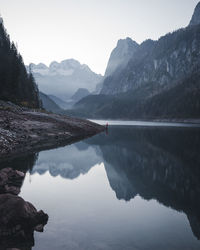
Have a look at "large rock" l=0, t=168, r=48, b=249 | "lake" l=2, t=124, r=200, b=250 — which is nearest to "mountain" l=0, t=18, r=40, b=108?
"lake" l=2, t=124, r=200, b=250

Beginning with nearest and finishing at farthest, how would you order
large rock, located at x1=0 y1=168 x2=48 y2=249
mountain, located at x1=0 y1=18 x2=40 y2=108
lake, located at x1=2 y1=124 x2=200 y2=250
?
1. large rock, located at x1=0 y1=168 x2=48 y2=249
2. lake, located at x1=2 y1=124 x2=200 y2=250
3. mountain, located at x1=0 y1=18 x2=40 y2=108

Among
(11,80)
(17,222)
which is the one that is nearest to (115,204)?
(17,222)

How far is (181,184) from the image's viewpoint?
18000 millimetres

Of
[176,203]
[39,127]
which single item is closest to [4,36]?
[39,127]

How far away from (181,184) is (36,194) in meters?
11.0

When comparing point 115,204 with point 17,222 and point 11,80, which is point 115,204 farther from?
point 11,80

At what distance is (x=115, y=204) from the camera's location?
13.7m

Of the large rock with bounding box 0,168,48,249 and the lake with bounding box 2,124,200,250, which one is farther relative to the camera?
the lake with bounding box 2,124,200,250

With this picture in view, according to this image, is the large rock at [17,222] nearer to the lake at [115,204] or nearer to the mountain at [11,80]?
the lake at [115,204]

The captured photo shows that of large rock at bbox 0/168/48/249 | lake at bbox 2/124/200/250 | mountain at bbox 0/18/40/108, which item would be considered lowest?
lake at bbox 2/124/200/250

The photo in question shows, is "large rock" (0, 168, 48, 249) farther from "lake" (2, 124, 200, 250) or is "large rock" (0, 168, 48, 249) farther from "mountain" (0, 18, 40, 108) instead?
"mountain" (0, 18, 40, 108)

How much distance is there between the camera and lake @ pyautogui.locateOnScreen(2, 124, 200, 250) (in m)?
9.20

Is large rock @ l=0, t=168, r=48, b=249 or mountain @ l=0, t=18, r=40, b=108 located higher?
mountain @ l=0, t=18, r=40, b=108

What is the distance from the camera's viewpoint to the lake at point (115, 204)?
30.2 feet
